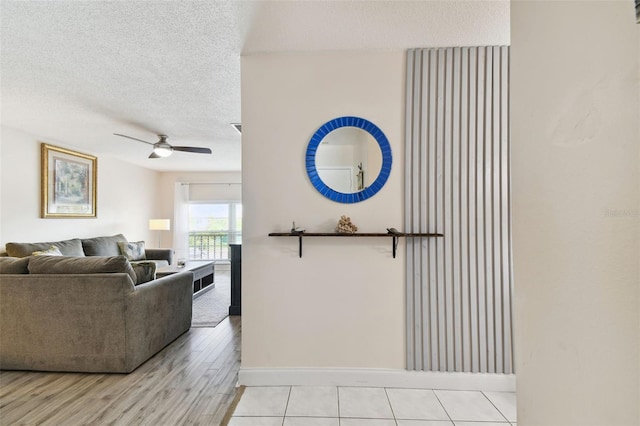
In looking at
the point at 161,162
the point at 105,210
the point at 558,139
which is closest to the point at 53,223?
the point at 105,210

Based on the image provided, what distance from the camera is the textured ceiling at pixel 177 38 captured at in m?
1.66

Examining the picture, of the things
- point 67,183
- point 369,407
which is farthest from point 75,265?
point 67,183

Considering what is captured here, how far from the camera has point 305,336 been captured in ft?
6.81

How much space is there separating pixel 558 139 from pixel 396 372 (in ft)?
6.22

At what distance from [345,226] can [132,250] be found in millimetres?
4812

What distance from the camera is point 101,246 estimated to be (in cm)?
475

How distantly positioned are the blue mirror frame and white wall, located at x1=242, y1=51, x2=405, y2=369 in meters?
0.04

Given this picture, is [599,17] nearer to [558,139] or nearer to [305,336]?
[558,139]

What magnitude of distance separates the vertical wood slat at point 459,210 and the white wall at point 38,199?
4876 millimetres

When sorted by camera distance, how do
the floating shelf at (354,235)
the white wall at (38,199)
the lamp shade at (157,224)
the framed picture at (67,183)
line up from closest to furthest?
the floating shelf at (354,235), the white wall at (38,199), the framed picture at (67,183), the lamp shade at (157,224)

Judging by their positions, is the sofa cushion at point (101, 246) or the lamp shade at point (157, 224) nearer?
the sofa cushion at point (101, 246)

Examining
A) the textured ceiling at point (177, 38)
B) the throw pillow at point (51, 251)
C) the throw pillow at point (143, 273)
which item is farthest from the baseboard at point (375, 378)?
the throw pillow at point (51, 251)

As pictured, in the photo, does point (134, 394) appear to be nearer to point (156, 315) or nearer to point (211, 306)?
point (156, 315)

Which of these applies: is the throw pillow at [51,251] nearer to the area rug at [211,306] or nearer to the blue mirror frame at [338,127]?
the area rug at [211,306]
